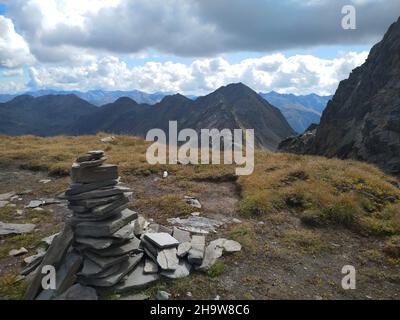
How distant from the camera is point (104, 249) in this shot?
9375 mm

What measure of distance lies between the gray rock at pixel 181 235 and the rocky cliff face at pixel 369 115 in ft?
114

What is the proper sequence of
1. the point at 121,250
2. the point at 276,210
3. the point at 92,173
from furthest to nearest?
the point at 276,210 < the point at 92,173 < the point at 121,250

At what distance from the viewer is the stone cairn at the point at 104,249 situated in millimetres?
8875

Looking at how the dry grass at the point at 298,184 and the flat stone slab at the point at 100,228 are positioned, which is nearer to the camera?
the flat stone slab at the point at 100,228

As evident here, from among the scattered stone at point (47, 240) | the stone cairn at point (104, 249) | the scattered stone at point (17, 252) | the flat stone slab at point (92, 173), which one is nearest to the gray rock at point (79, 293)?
the stone cairn at point (104, 249)

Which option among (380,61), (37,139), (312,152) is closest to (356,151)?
(312,152)

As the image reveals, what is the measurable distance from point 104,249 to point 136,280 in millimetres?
1231

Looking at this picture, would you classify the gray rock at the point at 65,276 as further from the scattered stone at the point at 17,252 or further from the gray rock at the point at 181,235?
the gray rock at the point at 181,235

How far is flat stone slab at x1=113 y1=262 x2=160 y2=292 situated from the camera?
894cm

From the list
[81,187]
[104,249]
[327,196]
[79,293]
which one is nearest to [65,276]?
[79,293]

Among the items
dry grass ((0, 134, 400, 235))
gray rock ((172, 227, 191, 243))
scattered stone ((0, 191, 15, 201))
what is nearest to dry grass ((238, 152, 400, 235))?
dry grass ((0, 134, 400, 235))

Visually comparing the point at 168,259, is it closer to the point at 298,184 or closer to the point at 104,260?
the point at 104,260

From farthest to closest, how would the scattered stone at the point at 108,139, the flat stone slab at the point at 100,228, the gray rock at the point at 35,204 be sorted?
the scattered stone at the point at 108,139
the gray rock at the point at 35,204
the flat stone slab at the point at 100,228

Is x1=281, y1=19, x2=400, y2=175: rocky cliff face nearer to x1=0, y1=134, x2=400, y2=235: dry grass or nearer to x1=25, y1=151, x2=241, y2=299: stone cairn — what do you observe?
x1=0, y1=134, x2=400, y2=235: dry grass
